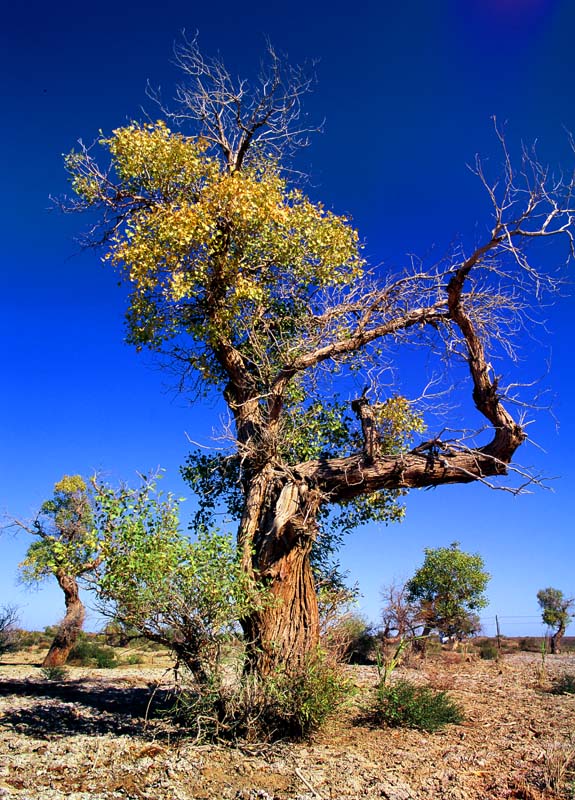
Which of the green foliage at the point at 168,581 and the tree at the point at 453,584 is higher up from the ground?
the tree at the point at 453,584

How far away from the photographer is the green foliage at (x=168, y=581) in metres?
7.57

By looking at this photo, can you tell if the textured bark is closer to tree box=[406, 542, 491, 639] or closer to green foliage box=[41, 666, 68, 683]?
tree box=[406, 542, 491, 639]

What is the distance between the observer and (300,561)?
990 cm

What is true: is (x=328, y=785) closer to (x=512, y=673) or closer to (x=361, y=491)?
(x=361, y=491)

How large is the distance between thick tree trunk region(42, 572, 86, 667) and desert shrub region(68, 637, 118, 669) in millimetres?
936

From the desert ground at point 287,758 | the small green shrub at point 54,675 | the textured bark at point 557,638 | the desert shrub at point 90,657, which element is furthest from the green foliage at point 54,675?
the textured bark at point 557,638

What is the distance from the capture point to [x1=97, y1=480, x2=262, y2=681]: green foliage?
7.57 m

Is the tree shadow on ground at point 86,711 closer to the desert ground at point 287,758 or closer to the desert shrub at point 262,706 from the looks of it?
the desert ground at point 287,758

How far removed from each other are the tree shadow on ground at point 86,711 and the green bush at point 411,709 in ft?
9.94

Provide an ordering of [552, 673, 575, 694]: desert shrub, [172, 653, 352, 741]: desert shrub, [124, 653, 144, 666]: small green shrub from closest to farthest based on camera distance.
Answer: [172, 653, 352, 741]: desert shrub < [552, 673, 575, 694]: desert shrub < [124, 653, 144, 666]: small green shrub

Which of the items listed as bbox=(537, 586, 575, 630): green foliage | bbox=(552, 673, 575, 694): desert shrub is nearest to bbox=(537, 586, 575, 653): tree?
bbox=(537, 586, 575, 630): green foliage

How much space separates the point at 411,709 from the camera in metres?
9.08

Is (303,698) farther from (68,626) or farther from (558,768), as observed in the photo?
(68,626)

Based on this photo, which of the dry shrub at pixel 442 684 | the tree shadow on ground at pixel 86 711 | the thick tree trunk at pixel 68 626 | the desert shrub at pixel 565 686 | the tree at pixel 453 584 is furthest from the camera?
the tree at pixel 453 584
